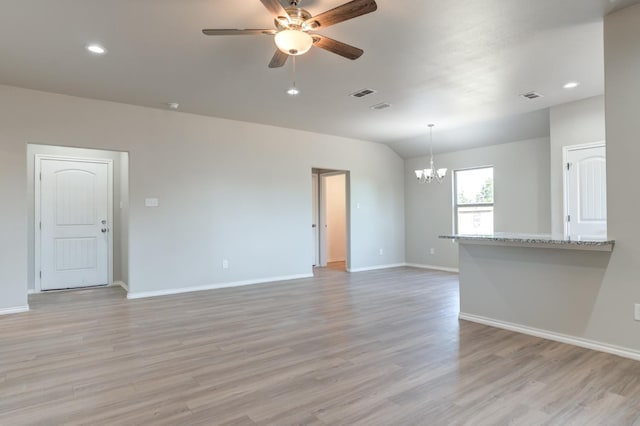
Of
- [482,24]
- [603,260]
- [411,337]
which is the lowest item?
[411,337]

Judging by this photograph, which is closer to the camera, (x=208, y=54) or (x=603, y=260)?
(x=603, y=260)

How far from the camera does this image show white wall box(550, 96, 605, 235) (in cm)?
486

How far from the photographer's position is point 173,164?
215 inches

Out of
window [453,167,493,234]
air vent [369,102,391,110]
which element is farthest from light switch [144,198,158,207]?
window [453,167,493,234]

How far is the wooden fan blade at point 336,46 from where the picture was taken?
102 inches

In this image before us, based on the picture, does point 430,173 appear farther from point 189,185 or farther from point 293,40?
point 293,40

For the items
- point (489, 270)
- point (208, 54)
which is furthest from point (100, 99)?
point (489, 270)

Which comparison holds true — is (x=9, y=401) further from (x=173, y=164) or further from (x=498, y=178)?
(x=498, y=178)

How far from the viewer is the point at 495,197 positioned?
687 cm

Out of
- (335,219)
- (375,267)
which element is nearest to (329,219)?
(335,219)

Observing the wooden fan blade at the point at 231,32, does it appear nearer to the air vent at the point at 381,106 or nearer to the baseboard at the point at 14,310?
the air vent at the point at 381,106

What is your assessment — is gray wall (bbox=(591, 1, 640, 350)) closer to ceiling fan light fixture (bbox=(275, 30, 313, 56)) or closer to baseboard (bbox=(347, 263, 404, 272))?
ceiling fan light fixture (bbox=(275, 30, 313, 56))

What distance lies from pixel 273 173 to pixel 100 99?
275 cm

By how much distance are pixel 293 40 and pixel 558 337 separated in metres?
3.33
